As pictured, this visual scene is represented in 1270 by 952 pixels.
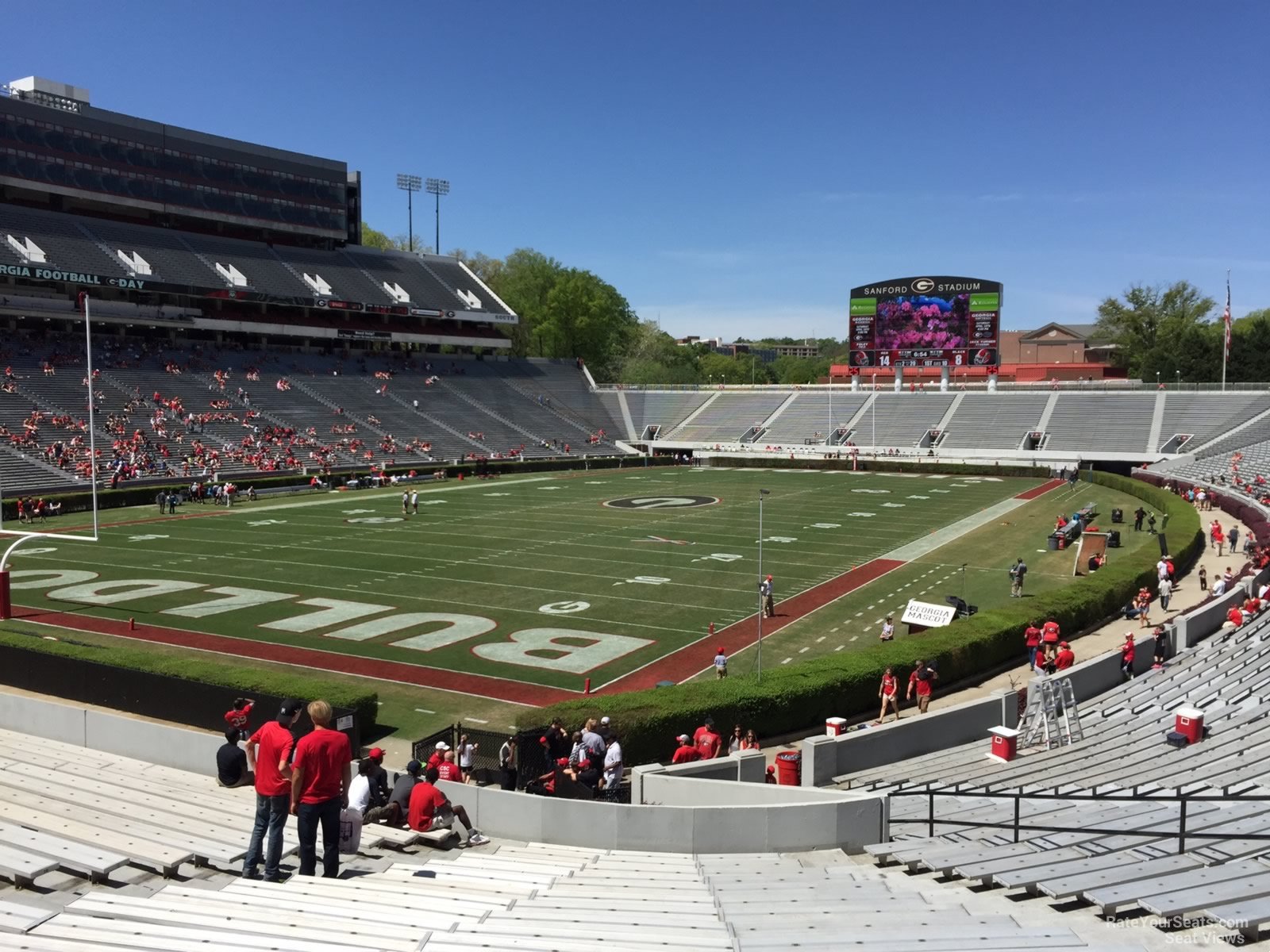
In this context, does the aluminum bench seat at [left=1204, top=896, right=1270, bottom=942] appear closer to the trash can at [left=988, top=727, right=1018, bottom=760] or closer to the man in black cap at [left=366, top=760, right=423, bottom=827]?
the man in black cap at [left=366, top=760, right=423, bottom=827]

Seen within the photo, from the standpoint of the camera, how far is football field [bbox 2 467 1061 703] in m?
20.7

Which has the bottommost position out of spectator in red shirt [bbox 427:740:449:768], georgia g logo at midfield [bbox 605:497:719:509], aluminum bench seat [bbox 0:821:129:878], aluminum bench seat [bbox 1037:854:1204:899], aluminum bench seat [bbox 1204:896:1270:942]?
spectator in red shirt [bbox 427:740:449:768]

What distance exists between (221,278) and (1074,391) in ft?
205

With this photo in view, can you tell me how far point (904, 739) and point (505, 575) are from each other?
16.8 metres

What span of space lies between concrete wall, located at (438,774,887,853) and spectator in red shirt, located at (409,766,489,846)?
64 cm

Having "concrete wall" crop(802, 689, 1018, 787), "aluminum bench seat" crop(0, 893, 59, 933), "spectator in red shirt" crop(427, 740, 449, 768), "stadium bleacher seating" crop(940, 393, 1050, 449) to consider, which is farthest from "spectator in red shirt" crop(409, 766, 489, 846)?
"stadium bleacher seating" crop(940, 393, 1050, 449)

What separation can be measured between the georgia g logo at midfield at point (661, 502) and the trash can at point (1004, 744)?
31475mm

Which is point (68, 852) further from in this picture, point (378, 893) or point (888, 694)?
point (888, 694)

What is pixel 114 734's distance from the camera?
12.9m

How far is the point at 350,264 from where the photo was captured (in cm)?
8000

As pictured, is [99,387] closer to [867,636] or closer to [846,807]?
[867,636]

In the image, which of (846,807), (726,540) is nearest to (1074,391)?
(726,540)

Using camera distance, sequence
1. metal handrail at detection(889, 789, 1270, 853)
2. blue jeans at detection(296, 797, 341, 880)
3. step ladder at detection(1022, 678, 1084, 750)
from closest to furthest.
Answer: blue jeans at detection(296, 797, 341, 880)
metal handrail at detection(889, 789, 1270, 853)
step ladder at detection(1022, 678, 1084, 750)

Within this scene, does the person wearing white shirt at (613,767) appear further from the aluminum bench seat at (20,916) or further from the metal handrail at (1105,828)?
the aluminum bench seat at (20,916)
